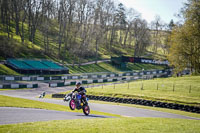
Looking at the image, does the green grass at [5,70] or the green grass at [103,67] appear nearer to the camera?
the green grass at [5,70]

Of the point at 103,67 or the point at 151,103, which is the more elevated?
the point at 103,67

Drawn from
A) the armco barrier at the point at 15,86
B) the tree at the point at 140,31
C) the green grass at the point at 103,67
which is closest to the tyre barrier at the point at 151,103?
the armco barrier at the point at 15,86

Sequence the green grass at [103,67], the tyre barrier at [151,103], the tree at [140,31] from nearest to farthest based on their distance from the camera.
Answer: the tyre barrier at [151,103] < the green grass at [103,67] < the tree at [140,31]

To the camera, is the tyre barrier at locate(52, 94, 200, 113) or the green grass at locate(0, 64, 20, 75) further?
the green grass at locate(0, 64, 20, 75)

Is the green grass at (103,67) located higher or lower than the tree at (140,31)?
lower

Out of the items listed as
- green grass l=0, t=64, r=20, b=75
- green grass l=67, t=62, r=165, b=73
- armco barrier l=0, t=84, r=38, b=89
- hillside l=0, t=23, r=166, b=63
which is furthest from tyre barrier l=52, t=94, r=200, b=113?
hillside l=0, t=23, r=166, b=63

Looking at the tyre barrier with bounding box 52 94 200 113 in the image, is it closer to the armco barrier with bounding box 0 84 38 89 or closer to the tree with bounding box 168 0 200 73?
the armco barrier with bounding box 0 84 38 89

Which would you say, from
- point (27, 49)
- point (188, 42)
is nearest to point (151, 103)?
point (188, 42)

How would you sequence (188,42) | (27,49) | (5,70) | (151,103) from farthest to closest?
(27,49) → (5,70) → (188,42) → (151,103)

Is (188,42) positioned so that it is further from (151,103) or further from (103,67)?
(103,67)

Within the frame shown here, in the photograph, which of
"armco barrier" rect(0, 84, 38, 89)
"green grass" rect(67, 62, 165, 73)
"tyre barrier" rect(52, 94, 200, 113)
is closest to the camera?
"tyre barrier" rect(52, 94, 200, 113)

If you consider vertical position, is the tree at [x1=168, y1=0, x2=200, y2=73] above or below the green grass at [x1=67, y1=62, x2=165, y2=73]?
above

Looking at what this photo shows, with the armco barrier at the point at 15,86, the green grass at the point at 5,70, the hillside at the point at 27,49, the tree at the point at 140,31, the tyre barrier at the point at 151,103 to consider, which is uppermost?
the tree at the point at 140,31

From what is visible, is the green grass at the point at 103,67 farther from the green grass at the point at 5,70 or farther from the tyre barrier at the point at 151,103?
the tyre barrier at the point at 151,103
